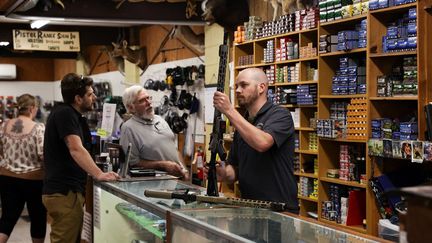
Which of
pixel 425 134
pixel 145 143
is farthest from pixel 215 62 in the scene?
pixel 425 134

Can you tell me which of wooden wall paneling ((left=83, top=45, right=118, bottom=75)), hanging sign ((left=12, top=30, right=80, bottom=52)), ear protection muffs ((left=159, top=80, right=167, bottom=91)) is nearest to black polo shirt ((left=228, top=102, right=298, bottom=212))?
ear protection muffs ((left=159, top=80, right=167, bottom=91))

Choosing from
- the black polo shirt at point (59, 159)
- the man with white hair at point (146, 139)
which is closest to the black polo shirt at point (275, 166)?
the black polo shirt at point (59, 159)

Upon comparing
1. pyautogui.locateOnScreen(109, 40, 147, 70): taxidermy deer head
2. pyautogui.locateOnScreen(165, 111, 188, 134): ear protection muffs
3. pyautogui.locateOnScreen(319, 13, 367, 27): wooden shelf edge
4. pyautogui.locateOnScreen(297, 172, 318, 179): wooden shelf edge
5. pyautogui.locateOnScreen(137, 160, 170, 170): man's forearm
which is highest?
pyautogui.locateOnScreen(109, 40, 147, 70): taxidermy deer head

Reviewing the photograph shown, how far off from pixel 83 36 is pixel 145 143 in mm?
7491

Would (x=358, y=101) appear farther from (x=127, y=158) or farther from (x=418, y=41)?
(x=127, y=158)

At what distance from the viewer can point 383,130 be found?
16.2 feet

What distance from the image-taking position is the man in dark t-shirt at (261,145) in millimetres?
3152

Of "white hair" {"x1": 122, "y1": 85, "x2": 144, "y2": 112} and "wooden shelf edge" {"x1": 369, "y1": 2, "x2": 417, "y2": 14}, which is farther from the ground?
"wooden shelf edge" {"x1": 369, "y1": 2, "x2": 417, "y2": 14}

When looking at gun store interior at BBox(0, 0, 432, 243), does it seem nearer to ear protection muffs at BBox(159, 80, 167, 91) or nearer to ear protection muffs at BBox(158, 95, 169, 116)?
ear protection muffs at BBox(158, 95, 169, 116)

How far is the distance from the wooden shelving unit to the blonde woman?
2.52 metres

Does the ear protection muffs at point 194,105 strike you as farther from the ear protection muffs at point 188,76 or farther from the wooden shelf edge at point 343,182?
the wooden shelf edge at point 343,182

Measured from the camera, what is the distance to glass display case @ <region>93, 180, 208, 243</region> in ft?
10.3

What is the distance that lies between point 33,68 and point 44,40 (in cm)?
694

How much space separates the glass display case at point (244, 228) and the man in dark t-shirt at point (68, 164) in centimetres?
138
